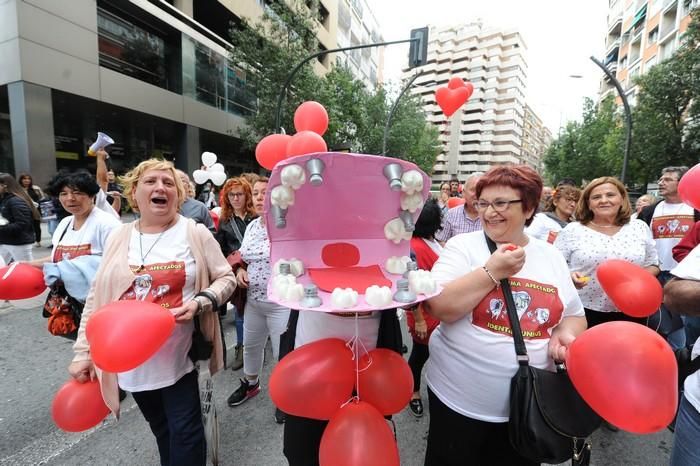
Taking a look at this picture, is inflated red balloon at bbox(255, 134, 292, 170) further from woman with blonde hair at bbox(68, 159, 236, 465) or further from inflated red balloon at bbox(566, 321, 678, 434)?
inflated red balloon at bbox(566, 321, 678, 434)

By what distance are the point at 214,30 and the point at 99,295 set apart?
20421mm

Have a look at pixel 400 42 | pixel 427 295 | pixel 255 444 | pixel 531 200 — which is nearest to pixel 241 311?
pixel 255 444

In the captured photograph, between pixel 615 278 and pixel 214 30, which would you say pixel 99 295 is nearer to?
pixel 615 278

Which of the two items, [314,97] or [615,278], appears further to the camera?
[314,97]

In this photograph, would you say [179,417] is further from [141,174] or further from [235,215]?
[235,215]

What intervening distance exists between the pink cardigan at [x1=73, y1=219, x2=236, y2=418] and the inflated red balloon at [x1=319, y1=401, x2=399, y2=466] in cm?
91

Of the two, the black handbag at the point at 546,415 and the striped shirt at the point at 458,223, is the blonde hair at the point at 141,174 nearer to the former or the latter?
the black handbag at the point at 546,415

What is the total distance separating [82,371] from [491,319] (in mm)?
1965

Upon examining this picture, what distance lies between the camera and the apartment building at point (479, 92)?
2547 inches

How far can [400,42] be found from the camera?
309 inches

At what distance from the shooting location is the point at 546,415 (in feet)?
3.94

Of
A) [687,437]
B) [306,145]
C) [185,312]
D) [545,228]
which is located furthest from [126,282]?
[545,228]

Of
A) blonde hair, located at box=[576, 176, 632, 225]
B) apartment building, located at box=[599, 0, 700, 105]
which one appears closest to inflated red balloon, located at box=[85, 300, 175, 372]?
blonde hair, located at box=[576, 176, 632, 225]

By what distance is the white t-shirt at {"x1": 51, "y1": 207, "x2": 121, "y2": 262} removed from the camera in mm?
2270
